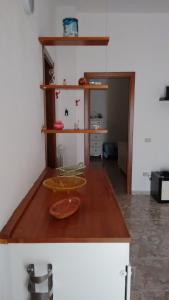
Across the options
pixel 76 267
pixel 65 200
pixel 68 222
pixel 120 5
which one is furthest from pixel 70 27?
pixel 120 5

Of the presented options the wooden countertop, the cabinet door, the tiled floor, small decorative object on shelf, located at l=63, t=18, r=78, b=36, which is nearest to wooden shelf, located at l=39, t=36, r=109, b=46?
small decorative object on shelf, located at l=63, t=18, r=78, b=36

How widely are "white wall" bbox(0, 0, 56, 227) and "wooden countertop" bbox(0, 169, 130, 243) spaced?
0.26ft

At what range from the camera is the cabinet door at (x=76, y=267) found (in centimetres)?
118

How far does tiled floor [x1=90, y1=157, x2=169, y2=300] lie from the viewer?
2082 millimetres

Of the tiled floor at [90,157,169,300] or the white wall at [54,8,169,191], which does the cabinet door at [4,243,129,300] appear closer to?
the tiled floor at [90,157,169,300]

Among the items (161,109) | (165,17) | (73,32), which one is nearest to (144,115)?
(161,109)

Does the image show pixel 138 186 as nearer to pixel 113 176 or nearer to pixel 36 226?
pixel 113 176

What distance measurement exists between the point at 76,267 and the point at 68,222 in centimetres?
23

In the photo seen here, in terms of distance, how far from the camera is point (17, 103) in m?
1.48

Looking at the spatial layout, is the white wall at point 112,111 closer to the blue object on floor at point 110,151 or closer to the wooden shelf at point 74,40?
the blue object on floor at point 110,151

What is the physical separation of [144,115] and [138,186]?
127cm

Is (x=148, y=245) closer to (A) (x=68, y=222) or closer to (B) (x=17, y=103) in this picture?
(A) (x=68, y=222)

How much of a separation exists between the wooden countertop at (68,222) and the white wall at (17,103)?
0.08 m

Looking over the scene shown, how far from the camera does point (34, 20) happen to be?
1975 millimetres
